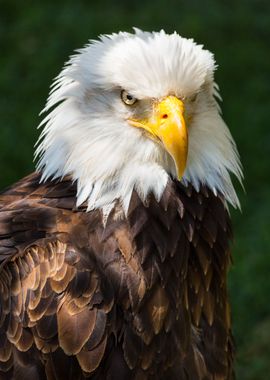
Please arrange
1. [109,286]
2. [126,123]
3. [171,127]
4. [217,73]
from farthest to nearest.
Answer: [217,73], [126,123], [109,286], [171,127]

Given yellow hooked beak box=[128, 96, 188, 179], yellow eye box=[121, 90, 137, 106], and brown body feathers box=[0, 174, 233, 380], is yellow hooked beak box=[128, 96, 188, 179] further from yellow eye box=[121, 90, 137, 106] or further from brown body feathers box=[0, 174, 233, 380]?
brown body feathers box=[0, 174, 233, 380]

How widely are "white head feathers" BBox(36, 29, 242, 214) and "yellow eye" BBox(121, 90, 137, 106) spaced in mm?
23

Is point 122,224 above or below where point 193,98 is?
below

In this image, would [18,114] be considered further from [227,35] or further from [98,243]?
[98,243]

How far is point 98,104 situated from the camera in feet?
15.6

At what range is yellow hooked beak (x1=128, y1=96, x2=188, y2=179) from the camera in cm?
442

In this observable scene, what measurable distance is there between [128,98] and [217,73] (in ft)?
21.1

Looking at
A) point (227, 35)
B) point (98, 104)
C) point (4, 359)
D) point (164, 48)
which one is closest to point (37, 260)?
point (4, 359)

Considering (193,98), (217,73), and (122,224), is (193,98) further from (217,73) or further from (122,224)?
(217,73)

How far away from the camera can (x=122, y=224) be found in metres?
4.68

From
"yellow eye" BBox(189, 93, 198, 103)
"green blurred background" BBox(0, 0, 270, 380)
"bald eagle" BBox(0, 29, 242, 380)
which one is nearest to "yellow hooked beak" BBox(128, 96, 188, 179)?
"bald eagle" BBox(0, 29, 242, 380)

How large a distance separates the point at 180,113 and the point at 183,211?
1.70 ft

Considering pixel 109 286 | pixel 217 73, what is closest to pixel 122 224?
pixel 109 286

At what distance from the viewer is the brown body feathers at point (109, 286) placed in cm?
450
